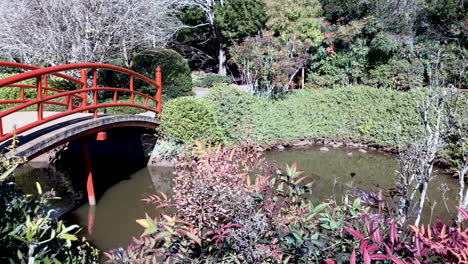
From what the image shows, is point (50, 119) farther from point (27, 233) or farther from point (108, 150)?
point (108, 150)

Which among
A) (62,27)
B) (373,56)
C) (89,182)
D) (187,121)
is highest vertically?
(62,27)

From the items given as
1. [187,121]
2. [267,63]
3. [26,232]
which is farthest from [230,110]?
[26,232]

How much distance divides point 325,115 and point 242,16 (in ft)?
25.4

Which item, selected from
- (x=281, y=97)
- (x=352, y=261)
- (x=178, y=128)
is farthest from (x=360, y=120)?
(x=352, y=261)

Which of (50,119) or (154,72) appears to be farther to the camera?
(154,72)

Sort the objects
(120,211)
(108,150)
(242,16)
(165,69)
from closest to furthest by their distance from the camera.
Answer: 1. (120,211)
2. (108,150)
3. (165,69)
4. (242,16)

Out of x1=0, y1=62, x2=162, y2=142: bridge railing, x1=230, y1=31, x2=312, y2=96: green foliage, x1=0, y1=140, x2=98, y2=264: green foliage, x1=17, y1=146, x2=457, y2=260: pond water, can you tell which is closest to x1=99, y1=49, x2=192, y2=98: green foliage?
x1=230, y1=31, x2=312, y2=96: green foliage

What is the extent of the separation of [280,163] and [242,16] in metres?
9.72

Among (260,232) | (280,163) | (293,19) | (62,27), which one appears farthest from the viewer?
(293,19)

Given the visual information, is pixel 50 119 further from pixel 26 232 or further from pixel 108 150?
pixel 108 150

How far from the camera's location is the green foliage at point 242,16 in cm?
1650

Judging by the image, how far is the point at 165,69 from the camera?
1269 cm

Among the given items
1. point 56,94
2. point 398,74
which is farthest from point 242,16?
point 56,94

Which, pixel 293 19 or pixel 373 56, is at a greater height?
pixel 293 19
